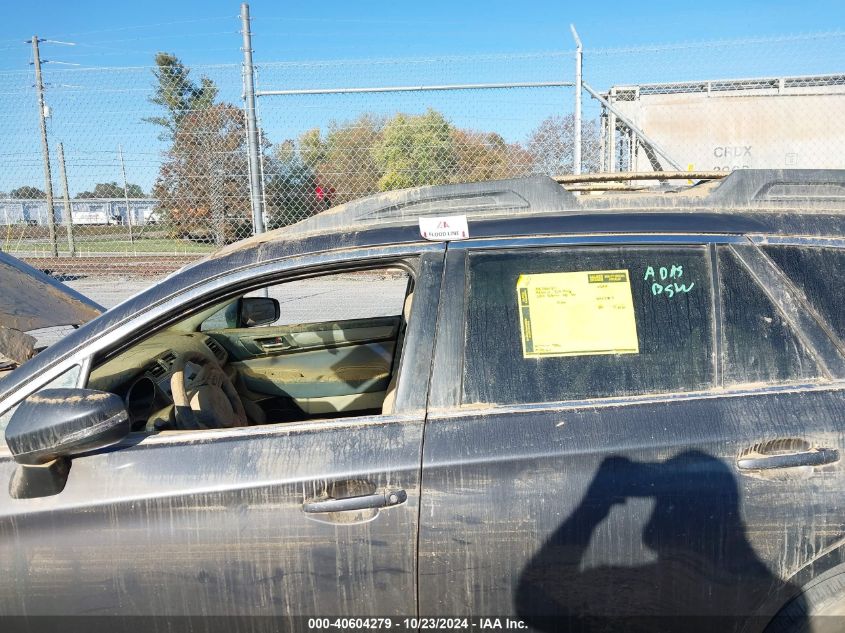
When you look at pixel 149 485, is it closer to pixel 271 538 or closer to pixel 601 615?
pixel 271 538

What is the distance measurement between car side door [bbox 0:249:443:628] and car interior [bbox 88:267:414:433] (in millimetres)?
250

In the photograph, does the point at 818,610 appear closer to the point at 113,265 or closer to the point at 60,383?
the point at 60,383

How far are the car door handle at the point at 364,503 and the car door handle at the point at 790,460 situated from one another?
0.88 metres

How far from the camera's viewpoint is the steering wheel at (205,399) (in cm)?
235

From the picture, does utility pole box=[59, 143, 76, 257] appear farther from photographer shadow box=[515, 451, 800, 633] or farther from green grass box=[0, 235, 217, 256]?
photographer shadow box=[515, 451, 800, 633]

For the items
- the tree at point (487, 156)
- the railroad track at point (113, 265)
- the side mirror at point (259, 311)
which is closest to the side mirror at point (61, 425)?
the side mirror at point (259, 311)

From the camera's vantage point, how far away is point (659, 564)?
5.55ft

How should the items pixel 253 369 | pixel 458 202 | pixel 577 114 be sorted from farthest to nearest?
1. pixel 577 114
2. pixel 253 369
3. pixel 458 202

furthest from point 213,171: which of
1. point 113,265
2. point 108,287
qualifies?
point 113,265

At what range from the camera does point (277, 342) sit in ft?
12.2

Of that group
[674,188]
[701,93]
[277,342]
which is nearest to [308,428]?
[674,188]

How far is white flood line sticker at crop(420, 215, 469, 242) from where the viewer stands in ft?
6.61

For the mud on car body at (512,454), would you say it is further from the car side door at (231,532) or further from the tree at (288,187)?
the tree at (288,187)

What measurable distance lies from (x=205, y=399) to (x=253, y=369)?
90 cm
